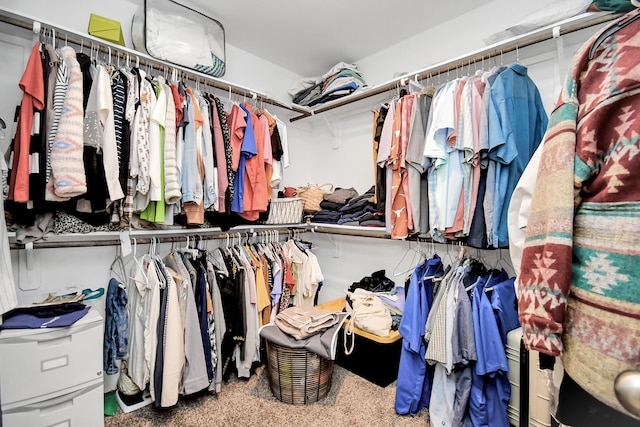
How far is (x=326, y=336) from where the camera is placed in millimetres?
1759

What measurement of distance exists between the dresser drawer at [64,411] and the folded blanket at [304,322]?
36.5 inches

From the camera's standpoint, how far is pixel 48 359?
1.31 metres

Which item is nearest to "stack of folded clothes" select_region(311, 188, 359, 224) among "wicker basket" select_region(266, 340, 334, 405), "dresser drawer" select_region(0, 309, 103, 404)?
"wicker basket" select_region(266, 340, 334, 405)

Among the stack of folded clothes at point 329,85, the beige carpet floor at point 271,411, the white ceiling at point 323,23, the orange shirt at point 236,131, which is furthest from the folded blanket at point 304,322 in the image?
the white ceiling at point 323,23

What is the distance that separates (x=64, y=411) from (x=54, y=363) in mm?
219

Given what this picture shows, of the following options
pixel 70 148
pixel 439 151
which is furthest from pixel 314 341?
pixel 70 148

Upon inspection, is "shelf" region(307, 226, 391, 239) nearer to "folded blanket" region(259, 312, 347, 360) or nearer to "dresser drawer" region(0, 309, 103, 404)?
"folded blanket" region(259, 312, 347, 360)

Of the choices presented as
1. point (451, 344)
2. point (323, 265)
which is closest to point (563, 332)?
point (451, 344)

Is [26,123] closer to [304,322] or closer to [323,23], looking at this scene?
[304,322]

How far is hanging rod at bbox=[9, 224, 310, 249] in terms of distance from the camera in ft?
5.25

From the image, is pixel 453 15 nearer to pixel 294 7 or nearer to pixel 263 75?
pixel 294 7

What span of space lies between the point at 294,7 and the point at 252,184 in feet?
3.95

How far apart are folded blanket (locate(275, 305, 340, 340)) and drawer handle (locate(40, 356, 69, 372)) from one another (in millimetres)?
1013

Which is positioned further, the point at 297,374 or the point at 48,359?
the point at 297,374
